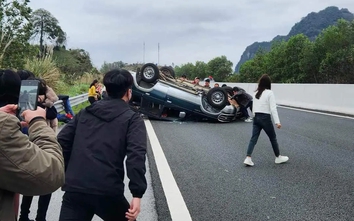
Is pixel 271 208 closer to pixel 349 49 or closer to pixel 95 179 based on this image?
pixel 95 179

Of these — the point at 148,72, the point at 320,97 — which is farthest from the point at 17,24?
the point at 320,97

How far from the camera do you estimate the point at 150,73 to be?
52.1 ft

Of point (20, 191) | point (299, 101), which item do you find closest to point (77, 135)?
point (20, 191)

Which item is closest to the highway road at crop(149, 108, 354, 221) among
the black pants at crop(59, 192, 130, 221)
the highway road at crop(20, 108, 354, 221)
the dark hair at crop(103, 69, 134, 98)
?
the highway road at crop(20, 108, 354, 221)

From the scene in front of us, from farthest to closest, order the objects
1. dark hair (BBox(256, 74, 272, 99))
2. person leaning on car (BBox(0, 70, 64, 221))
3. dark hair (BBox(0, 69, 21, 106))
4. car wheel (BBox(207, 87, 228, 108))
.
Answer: car wheel (BBox(207, 87, 228, 108))
dark hair (BBox(256, 74, 272, 99))
dark hair (BBox(0, 69, 21, 106))
person leaning on car (BBox(0, 70, 64, 221))

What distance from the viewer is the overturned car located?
15.0 metres

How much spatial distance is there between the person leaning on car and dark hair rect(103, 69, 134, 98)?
0.95 meters

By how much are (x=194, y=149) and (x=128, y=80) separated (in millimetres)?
6397

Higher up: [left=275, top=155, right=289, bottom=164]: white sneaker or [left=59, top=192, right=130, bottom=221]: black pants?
[left=59, top=192, right=130, bottom=221]: black pants

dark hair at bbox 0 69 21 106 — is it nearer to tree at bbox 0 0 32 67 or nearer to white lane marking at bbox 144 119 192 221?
white lane marking at bbox 144 119 192 221

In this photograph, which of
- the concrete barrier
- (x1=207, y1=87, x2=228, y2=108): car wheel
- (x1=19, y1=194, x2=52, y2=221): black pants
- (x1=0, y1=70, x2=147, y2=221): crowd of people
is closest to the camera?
(x1=0, y1=70, x2=147, y2=221): crowd of people

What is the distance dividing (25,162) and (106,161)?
1.09 metres

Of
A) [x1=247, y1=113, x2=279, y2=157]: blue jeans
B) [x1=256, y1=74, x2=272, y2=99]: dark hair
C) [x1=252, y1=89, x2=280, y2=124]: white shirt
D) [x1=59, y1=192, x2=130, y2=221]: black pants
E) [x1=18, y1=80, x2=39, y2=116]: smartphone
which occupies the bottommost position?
[x1=247, y1=113, x2=279, y2=157]: blue jeans

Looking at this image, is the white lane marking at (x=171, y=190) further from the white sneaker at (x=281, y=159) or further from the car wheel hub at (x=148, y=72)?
the car wheel hub at (x=148, y=72)
